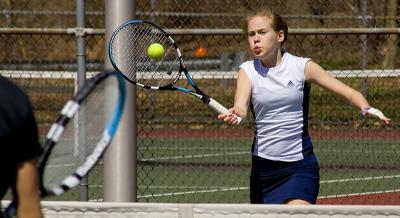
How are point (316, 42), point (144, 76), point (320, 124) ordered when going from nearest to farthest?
point (144, 76)
point (320, 124)
point (316, 42)

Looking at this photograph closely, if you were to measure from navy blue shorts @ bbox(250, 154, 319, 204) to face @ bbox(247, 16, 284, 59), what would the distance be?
1.90 feet

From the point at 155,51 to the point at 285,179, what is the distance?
142cm

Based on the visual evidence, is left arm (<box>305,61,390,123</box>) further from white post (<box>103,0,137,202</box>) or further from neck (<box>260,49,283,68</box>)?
white post (<box>103,0,137,202</box>)

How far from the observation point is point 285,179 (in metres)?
5.61

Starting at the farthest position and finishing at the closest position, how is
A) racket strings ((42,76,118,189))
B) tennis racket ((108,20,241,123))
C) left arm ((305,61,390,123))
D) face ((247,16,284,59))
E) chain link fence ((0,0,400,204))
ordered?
chain link fence ((0,0,400,204)) < tennis racket ((108,20,241,123)) < face ((247,16,284,59)) < left arm ((305,61,390,123)) < racket strings ((42,76,118,189))

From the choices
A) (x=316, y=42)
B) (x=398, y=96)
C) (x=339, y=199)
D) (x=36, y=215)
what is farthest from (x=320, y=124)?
(x=36, y=215)

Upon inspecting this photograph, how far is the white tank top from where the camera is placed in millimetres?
5535

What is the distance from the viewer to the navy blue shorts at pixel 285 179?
5578 mm

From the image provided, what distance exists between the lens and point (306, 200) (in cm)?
559

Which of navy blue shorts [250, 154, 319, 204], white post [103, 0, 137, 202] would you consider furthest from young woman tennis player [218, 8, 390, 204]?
white post [103, 0, 137, 202]

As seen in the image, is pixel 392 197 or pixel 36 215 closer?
pixel 36 215

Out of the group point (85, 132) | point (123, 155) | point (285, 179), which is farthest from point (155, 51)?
point (85, 132)

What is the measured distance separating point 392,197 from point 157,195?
2018 mm

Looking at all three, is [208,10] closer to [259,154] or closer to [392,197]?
[392,197]
